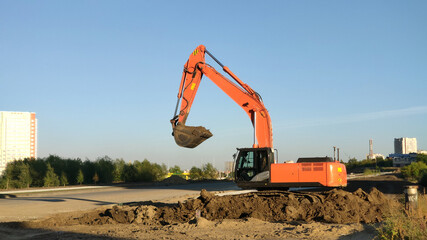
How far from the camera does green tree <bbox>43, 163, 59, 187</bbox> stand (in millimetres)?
43112

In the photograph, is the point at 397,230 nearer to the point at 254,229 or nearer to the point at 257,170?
the point at 254,229

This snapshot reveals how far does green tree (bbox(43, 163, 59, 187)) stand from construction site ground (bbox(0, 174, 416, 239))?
1046 inches

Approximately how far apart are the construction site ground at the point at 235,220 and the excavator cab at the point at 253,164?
75 centimetres

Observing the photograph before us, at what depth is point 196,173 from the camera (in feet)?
193

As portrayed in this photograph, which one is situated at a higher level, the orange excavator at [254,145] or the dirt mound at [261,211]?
the orange excavator at [254,145]

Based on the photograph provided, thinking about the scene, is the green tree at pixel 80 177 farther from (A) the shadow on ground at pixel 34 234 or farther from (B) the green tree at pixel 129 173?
(A) the shadow on ground at pixel 34 234

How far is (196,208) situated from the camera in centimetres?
1661

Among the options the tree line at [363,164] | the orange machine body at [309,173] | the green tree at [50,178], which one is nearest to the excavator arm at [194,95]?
the orange machine body at [309,173]

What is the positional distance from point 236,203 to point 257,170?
5.68ft

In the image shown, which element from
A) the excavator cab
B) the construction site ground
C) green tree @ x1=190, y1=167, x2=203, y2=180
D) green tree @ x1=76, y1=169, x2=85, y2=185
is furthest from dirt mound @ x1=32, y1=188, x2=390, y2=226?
green tree @ x1=190, y1=167, x2=203, y2=180

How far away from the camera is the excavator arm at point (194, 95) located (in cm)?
1784

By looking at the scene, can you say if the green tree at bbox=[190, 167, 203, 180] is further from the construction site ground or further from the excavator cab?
the excavator cab

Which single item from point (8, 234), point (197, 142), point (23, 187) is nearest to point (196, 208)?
point (197, 142)

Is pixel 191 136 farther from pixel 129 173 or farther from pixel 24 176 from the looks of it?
pixel 129 173
